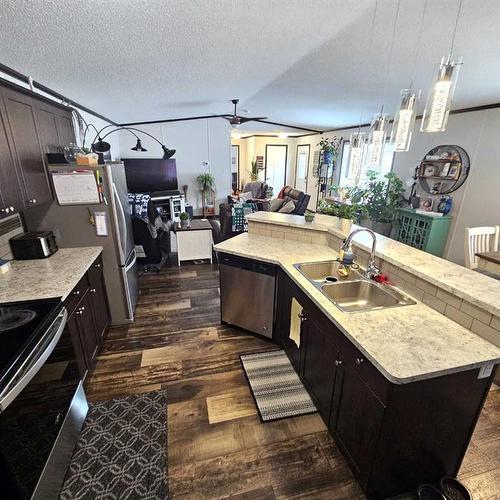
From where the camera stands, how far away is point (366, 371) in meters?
1.30

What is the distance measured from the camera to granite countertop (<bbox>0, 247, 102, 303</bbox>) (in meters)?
1.71

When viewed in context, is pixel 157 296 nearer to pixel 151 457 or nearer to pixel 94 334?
pixel 94 334

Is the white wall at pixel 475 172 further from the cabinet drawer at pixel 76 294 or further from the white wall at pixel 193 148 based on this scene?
the cabinet drawer at pixel 76 294

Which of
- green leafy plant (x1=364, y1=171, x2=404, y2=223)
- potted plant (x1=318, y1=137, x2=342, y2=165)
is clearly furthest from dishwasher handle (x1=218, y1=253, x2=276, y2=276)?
potted plant (x1=318, y1=137, x2=342, y2=165)

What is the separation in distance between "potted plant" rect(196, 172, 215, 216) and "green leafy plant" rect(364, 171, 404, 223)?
391 cm

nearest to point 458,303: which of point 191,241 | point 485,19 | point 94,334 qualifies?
point 485,19

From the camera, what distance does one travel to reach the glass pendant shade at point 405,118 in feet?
5.33

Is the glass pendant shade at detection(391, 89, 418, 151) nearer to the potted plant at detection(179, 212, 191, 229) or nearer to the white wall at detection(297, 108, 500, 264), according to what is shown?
the white wall at detection(297, 108, 500, 264)

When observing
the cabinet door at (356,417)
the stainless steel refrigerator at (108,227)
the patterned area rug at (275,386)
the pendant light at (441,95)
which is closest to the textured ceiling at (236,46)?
the pendant light at (441,95)

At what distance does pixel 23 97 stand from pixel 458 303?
3086 millimetres

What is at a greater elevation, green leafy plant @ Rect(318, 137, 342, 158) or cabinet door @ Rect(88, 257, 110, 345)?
green leafy plant @ Rect(318, 137, 342, 158)

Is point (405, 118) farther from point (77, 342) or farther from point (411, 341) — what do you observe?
point (77, 342)

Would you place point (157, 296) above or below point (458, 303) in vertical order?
below

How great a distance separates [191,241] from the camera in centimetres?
438
